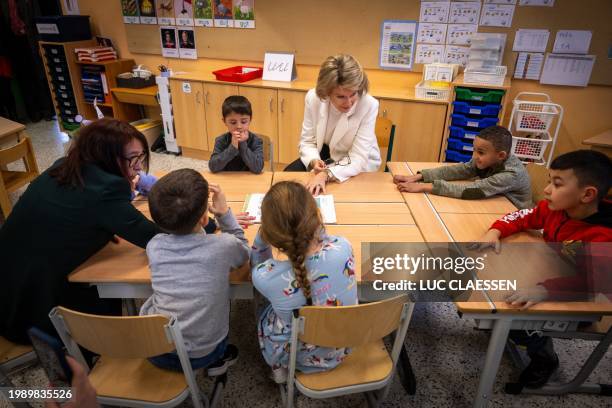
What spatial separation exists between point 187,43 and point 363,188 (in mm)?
3486

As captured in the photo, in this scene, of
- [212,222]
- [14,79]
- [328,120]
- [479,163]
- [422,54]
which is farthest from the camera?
[14,79]

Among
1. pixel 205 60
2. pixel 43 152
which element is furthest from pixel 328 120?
pixel 43 152

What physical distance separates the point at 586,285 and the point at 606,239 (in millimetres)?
175

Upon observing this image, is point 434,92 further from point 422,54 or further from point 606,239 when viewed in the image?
point 606,239

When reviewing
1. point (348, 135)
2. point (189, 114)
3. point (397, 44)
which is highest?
point (397, 44)

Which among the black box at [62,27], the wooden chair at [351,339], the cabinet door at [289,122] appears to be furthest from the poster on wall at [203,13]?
the wooden chair at [351,339]

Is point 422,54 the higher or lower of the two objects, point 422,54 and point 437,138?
the higher

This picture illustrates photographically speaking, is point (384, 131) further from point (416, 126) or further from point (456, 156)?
point (456, 156)

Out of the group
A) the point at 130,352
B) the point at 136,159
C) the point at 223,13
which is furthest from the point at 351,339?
the point at 223,13

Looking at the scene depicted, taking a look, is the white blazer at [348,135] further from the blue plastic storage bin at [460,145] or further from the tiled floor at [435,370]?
the blue plastic storage bin at [460,145]

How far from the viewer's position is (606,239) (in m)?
1.31

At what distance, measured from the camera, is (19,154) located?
2.52 m

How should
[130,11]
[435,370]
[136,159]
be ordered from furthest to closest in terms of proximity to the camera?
[130,11] → [435,370] → [136,159]

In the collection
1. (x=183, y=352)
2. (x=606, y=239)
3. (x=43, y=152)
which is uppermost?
(x=606, y=239)
